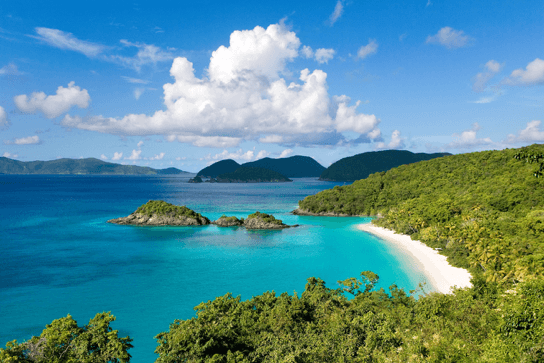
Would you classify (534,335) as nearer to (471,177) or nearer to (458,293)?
(458,293)

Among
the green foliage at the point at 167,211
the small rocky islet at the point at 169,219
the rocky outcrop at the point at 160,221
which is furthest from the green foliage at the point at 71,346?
the green foliage at the point at 167,211

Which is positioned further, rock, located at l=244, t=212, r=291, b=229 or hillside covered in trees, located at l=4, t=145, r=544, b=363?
rock, located at l=244, t=212, r=291, b=229

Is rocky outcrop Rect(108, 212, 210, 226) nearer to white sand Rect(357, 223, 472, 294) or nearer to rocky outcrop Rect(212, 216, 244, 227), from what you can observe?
rocky outcrop Rect(212, 216, 244, 227)

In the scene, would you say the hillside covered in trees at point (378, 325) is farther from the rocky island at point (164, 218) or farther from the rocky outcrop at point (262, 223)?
the rocky island at point (164, 218)

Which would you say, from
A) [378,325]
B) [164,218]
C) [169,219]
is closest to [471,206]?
[378,325]

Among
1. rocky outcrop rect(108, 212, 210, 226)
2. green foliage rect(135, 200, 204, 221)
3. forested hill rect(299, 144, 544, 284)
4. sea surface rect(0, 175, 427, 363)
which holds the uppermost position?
forested hill rect(299, 144, 544, 284)

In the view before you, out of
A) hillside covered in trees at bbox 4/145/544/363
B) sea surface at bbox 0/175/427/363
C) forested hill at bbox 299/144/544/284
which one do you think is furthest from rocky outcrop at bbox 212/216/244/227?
hillside covered in trees at bbox 4/145/544/363

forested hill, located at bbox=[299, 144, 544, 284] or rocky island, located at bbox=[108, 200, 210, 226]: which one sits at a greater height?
forested hill, located at bbox=[299, 144, 544, 284]
